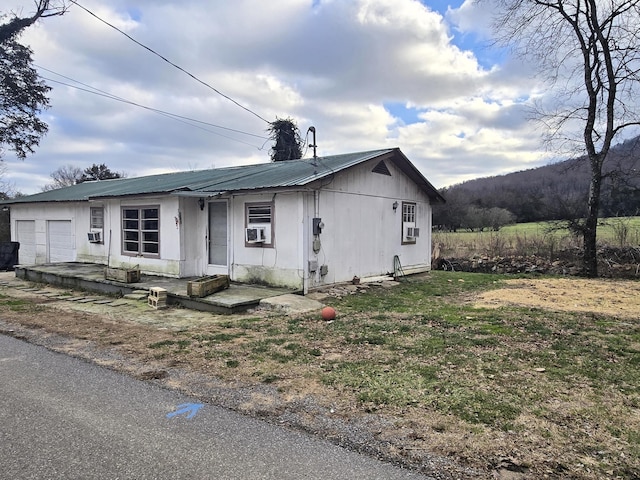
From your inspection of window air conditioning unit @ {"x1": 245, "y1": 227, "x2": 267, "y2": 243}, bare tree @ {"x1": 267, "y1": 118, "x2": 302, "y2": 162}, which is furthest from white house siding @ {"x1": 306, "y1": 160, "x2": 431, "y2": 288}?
bare tree @ {"x1": 267, "y1": 118, "x2": 302, "y2": 162}

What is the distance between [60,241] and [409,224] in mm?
13180

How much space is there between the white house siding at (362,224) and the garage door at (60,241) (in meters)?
10.5

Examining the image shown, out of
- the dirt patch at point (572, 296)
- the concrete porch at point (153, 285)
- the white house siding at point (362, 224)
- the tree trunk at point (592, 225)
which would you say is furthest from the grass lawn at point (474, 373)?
the tree trunk at point (592, 225)

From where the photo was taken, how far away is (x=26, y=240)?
685 inches

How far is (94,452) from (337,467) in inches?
64.8

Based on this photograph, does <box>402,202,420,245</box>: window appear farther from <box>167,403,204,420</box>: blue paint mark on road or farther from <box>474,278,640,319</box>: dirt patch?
<box>167,403,204,420</box>: blue paint mark on road

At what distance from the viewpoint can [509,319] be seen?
6875 mm

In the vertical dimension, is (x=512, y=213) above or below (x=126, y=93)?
below

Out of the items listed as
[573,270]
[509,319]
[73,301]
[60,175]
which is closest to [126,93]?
[73,301]

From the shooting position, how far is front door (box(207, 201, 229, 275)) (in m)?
10.5

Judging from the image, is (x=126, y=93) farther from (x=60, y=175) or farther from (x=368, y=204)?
(x=60, y=175)

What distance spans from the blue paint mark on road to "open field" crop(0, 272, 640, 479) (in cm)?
18

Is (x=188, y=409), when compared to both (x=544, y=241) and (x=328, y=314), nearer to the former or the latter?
(x=328, y=314)

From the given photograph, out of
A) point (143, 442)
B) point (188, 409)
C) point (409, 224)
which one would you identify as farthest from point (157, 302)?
point (409, 224)
